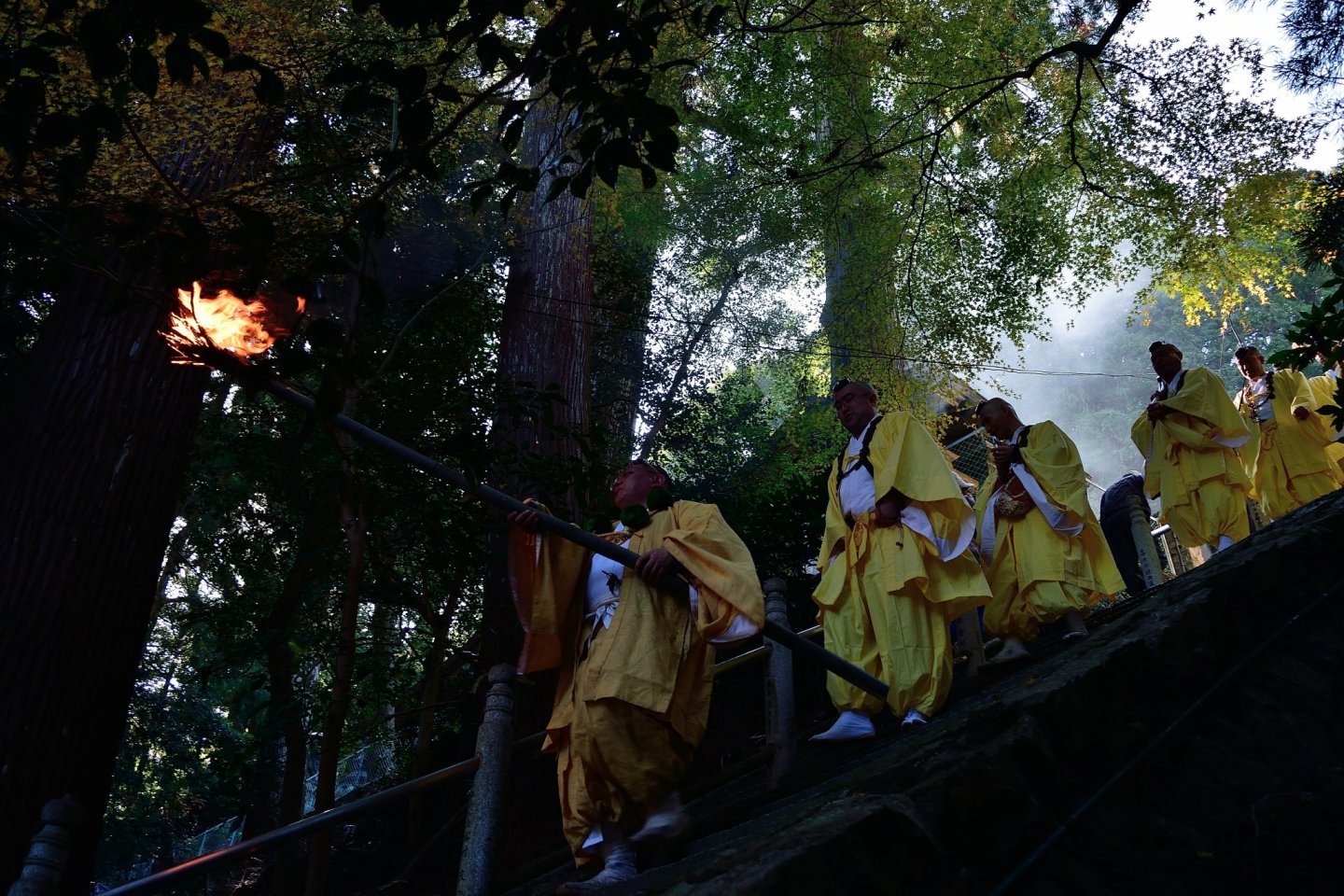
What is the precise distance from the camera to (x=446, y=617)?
701cm

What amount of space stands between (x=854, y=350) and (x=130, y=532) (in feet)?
31.8

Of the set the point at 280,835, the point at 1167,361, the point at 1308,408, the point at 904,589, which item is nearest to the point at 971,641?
the point at 904,589

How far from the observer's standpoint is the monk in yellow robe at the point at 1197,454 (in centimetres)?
694

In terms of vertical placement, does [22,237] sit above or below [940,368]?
below

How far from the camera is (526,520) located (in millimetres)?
3691

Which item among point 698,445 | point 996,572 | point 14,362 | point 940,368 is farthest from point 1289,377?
point 14,362

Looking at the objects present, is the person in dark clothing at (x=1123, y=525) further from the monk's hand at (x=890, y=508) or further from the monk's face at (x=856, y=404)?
the monk's hand at (x=890, y=508)

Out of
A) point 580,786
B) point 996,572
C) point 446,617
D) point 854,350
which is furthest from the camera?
point 854,350

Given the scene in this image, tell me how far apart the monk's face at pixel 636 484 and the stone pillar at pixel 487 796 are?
1017 mm

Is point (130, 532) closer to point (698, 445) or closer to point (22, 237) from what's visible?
point (22, 237)

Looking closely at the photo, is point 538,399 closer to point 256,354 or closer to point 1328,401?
point 256,354

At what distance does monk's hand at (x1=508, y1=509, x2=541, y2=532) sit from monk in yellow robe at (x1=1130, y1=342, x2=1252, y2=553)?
5166 millimetres

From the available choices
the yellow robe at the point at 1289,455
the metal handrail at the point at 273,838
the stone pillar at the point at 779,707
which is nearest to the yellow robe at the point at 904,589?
the stone pillar at the point at 779,707

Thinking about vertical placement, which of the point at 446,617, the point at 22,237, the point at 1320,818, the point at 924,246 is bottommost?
the point at 1320,818
